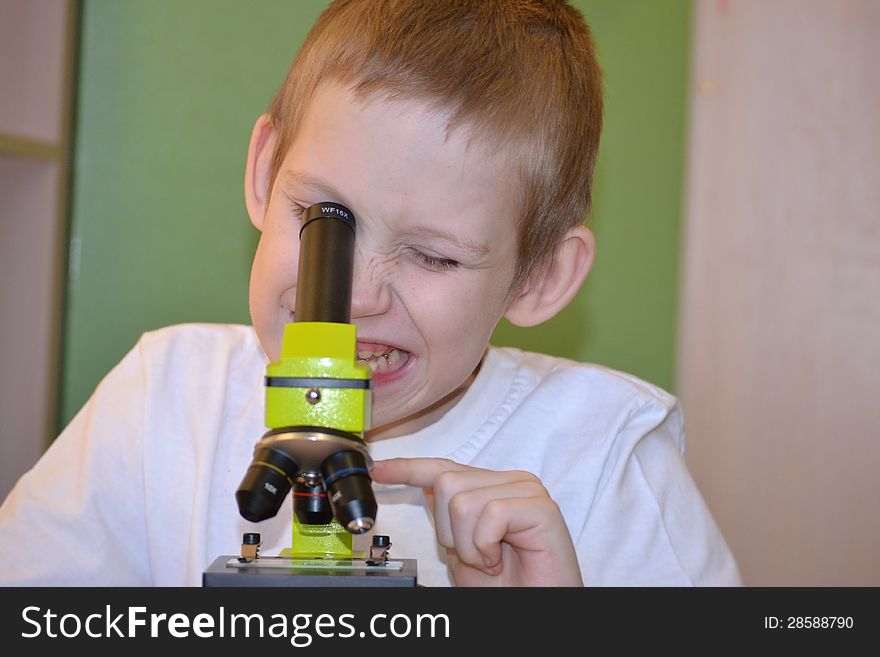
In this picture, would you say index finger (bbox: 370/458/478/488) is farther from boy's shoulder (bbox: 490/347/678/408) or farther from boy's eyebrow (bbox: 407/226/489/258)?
boy's shoulder (bbox: 490/347/678/408)

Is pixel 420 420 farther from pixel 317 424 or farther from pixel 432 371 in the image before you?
pixel 317 424

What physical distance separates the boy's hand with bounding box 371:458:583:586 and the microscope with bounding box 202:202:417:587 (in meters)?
0.12

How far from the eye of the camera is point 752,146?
169cm

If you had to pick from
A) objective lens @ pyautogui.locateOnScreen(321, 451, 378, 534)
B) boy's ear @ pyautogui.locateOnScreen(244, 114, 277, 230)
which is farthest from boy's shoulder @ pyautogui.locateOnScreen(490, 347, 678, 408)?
objective lens @ pyautogui.locateOnScreen(321, 451, 378, 534)

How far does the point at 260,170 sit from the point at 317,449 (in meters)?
0.52

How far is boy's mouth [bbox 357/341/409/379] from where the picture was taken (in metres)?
0.92

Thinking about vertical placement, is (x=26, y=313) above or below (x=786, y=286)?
below

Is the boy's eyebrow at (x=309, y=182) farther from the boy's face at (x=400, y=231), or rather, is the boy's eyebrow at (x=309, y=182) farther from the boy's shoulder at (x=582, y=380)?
the boy's shoulder at (x=582, y=380)

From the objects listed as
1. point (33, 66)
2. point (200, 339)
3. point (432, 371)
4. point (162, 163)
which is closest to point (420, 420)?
point (432, 371)

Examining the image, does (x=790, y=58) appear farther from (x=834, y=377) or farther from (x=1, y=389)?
(x=1, y=389)

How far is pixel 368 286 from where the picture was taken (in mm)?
859

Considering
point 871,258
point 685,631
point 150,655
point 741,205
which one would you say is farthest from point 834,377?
point 150,655

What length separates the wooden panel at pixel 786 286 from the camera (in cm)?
168

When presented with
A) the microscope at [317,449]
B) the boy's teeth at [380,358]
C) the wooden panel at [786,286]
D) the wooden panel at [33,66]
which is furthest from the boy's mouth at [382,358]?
the wooden panel at [786,286]
